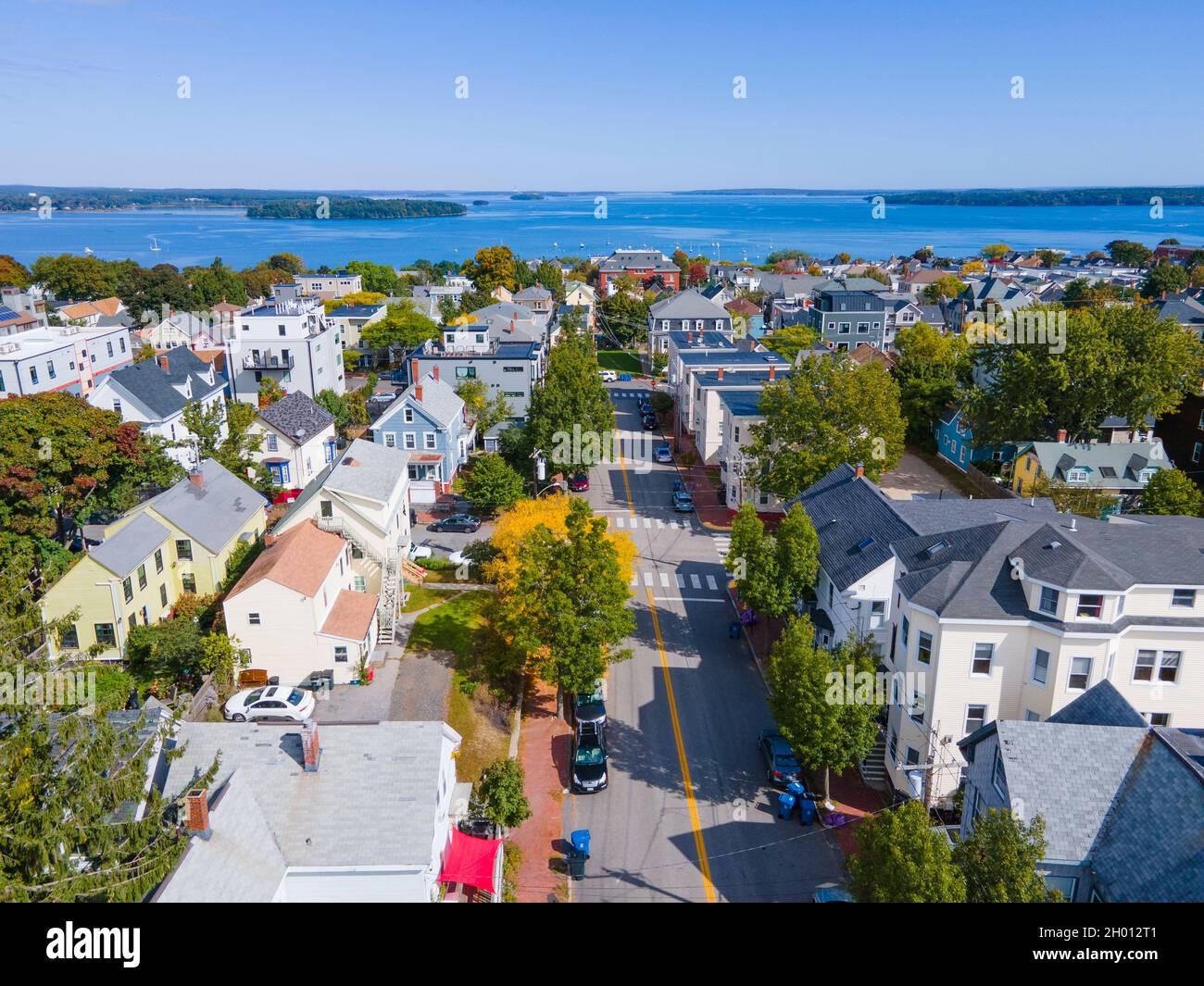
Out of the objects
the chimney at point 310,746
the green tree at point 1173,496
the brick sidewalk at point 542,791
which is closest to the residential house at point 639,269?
the green tree at point 1173,496

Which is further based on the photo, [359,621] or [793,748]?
[359,621]

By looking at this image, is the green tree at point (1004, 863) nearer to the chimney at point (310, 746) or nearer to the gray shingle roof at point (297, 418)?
the chimney at point (310, 746)

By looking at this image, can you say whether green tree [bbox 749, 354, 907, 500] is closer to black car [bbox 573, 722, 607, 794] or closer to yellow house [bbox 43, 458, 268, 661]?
black car [bbox 573, 722, 607, 794]

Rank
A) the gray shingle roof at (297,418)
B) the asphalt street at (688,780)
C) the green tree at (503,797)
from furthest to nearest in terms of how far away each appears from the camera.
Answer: the gray shingle roof at (297,418), the green tree at (503,797), the asphalt street at (688,780)

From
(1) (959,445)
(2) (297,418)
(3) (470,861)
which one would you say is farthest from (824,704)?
(2) (297,418)

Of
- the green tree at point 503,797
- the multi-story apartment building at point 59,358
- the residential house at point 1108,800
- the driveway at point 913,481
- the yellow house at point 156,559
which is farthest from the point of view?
the multi-story apartment building at point 59,358

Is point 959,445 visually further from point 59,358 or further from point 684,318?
point 59,358
